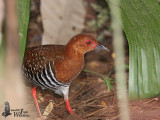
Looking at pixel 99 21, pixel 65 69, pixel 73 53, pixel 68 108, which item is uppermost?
pixel 99 21

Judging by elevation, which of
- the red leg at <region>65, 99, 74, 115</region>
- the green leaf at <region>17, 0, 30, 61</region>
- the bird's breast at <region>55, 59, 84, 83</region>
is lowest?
the red leg at <region>65, 99, 74, 115</region>

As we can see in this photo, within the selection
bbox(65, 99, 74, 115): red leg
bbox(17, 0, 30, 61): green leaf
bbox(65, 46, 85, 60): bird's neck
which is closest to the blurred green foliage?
bbox(65, 99, 74, 115): red leg

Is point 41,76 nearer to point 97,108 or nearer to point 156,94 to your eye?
point 97,108

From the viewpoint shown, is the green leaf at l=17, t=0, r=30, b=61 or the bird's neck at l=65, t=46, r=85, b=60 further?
the bird's neck at l=65, t=46, r=85, b=60

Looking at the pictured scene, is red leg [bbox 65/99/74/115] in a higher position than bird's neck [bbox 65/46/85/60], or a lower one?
lower

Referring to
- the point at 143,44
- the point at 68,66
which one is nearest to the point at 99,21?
the point at 143,44

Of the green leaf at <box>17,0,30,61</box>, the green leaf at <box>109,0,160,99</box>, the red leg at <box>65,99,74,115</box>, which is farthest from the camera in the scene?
the red leg at <box>65,99,74,115</box>

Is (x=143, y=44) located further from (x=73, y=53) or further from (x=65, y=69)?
(x=65, y=69)

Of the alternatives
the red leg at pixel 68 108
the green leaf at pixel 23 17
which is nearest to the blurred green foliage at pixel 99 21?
the red leg at pixel 68 108

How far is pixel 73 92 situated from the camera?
3.64m

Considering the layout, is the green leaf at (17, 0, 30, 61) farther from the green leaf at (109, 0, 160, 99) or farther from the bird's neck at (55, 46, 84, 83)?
the green leaf at (109, 0, 160, 99)

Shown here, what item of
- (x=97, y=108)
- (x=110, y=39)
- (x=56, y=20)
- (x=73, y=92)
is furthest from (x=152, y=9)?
(x=110, y=39)

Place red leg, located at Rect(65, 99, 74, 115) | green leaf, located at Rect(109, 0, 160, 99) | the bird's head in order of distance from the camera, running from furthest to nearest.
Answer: red leg, located at Rect(65, 99, 74, 115) → the bird's head → green leaf, located at Rect(109, 0, 160, 99)

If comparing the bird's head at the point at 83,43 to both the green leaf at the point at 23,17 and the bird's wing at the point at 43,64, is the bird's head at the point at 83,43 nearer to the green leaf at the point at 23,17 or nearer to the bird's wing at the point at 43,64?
the bird's wing at the point at 43,64
